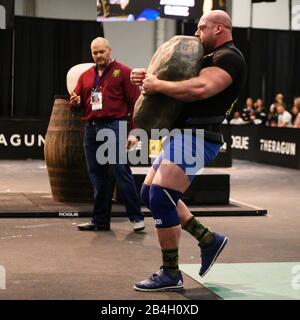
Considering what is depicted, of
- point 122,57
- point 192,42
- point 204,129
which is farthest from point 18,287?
point 122,57

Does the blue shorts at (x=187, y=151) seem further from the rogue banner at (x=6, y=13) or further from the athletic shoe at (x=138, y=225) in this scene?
the rogue banner at (x=6, y=13)

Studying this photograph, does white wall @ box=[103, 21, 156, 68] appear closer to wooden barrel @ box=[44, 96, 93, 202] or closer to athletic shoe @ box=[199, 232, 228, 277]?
wooden barrel @ box=[44, 96, 93, 202]

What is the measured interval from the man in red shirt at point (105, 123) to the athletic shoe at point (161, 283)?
2.22m

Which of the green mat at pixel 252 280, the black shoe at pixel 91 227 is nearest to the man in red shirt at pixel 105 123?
Result: the black shoe at pixel 91 227

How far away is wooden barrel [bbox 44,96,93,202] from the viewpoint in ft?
28.4

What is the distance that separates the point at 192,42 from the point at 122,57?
17.1 m

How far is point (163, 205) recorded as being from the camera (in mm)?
4914

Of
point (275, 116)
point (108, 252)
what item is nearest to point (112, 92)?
point (108, 252)

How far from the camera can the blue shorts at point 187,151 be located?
493 cm

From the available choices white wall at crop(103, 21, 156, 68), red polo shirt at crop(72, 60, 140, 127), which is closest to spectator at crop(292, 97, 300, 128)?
white wall at crop(103, 21, 156, 68)

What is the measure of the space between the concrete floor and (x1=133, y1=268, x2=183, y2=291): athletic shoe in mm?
59

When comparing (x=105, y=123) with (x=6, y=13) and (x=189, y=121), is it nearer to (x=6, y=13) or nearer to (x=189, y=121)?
(x=189, y=121)

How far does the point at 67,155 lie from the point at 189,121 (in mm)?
3869
